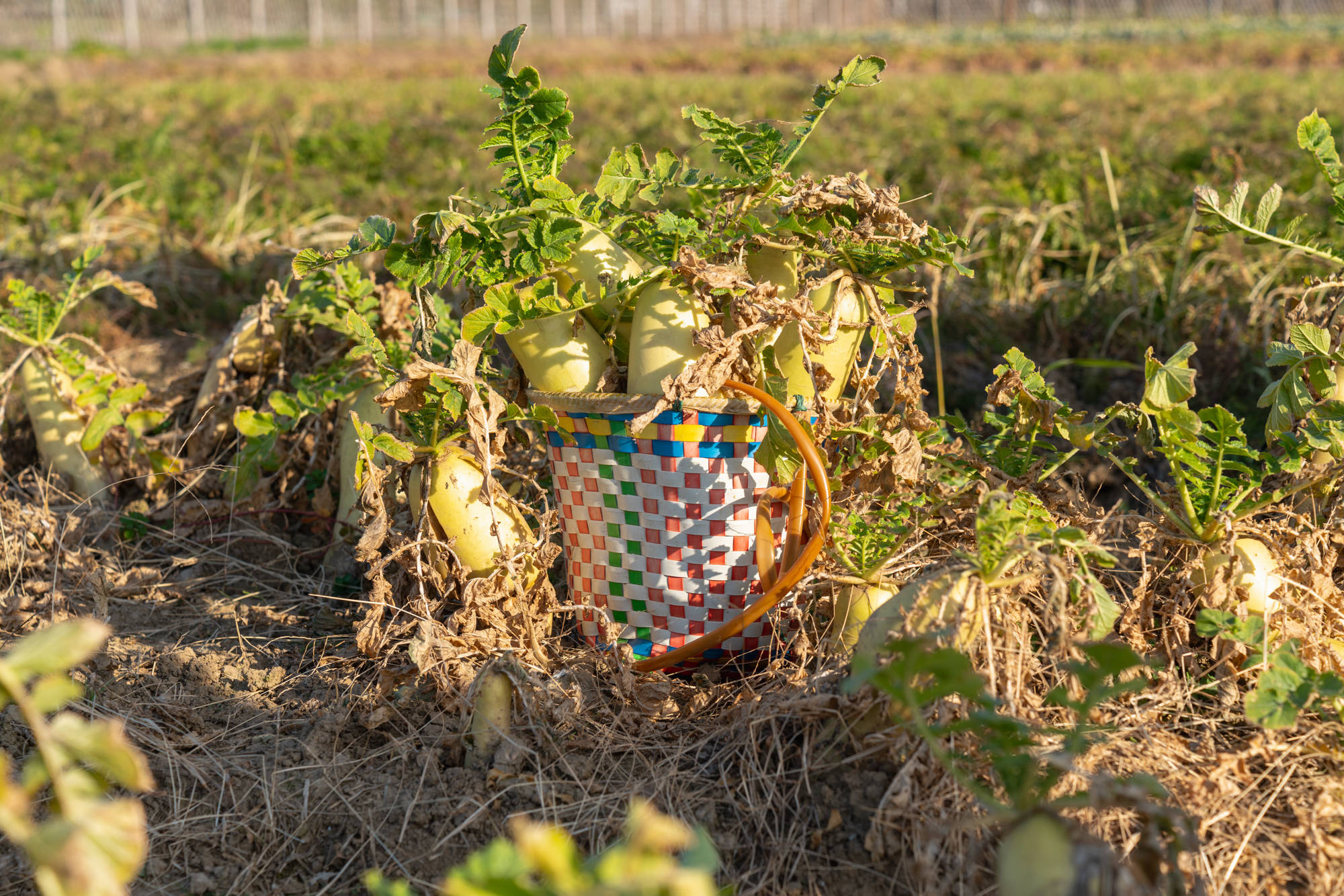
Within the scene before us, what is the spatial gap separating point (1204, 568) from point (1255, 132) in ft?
10.6

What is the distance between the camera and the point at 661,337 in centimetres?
170

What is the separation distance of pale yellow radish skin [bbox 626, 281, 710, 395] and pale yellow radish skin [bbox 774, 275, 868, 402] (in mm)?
153

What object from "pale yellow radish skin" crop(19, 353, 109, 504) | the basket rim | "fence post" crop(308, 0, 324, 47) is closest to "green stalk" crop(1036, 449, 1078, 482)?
the basket rim

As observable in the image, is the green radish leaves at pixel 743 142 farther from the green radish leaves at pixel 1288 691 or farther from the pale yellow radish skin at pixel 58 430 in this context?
the pale yellow radish skin at pixel 58 430

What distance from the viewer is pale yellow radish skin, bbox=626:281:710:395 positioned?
170 cm

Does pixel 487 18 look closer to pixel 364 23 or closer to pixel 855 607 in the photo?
pixel 364 23

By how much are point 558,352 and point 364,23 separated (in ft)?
74.2

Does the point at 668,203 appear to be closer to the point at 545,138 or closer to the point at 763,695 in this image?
the point at 545,138

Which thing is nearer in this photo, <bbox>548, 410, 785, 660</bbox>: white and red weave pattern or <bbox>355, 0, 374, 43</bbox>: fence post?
<bbox>548, 410, 785, 660</bbox>: white and red weave pattern

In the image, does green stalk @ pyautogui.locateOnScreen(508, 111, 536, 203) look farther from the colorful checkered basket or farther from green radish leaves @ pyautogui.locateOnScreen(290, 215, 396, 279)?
the colorful checkered basket

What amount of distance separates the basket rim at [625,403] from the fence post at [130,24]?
A: 1949 centimetres

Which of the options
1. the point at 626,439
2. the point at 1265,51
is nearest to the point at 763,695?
the point at 626,439

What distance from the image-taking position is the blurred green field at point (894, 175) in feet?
10.4

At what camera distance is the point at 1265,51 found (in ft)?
40.5
